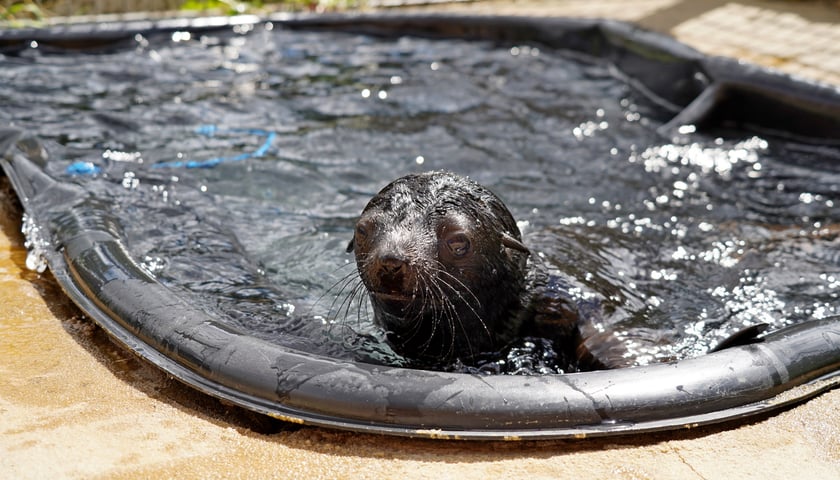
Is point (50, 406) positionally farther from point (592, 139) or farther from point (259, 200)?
point (592, 139)

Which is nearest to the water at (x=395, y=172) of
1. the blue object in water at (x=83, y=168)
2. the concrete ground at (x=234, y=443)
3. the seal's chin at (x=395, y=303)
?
the blue object in water at (x=83, y=168)

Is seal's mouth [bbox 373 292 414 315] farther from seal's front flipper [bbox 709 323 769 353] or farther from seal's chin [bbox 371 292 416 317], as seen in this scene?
seal's front flipper [bbox 709 323 769 353]

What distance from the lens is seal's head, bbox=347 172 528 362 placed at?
3.53m

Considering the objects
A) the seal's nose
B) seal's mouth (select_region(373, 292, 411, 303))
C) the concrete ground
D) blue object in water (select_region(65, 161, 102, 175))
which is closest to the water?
blue object in water (select_region(65, 161, 102, 175))

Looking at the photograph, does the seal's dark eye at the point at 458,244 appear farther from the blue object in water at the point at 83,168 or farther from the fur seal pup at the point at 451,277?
the blue object in water at the point at 83,168

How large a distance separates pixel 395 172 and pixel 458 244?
Result: 2.54 m

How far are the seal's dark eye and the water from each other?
590 millimetres

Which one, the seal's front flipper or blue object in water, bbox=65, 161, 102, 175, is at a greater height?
the seal's front flipper

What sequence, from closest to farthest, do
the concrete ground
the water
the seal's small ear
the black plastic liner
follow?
the concrete ground
the black plastic liner
the seal's small ear
the water

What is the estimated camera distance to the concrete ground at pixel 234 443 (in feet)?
9.08

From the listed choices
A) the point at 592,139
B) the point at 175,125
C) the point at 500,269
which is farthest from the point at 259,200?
the point at 592,139

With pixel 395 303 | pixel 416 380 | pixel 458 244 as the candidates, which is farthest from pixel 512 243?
pixel 416 380

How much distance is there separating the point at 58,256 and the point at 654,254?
3172 millimetres

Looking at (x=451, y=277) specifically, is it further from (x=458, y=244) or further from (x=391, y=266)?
(x=391, y=266)
